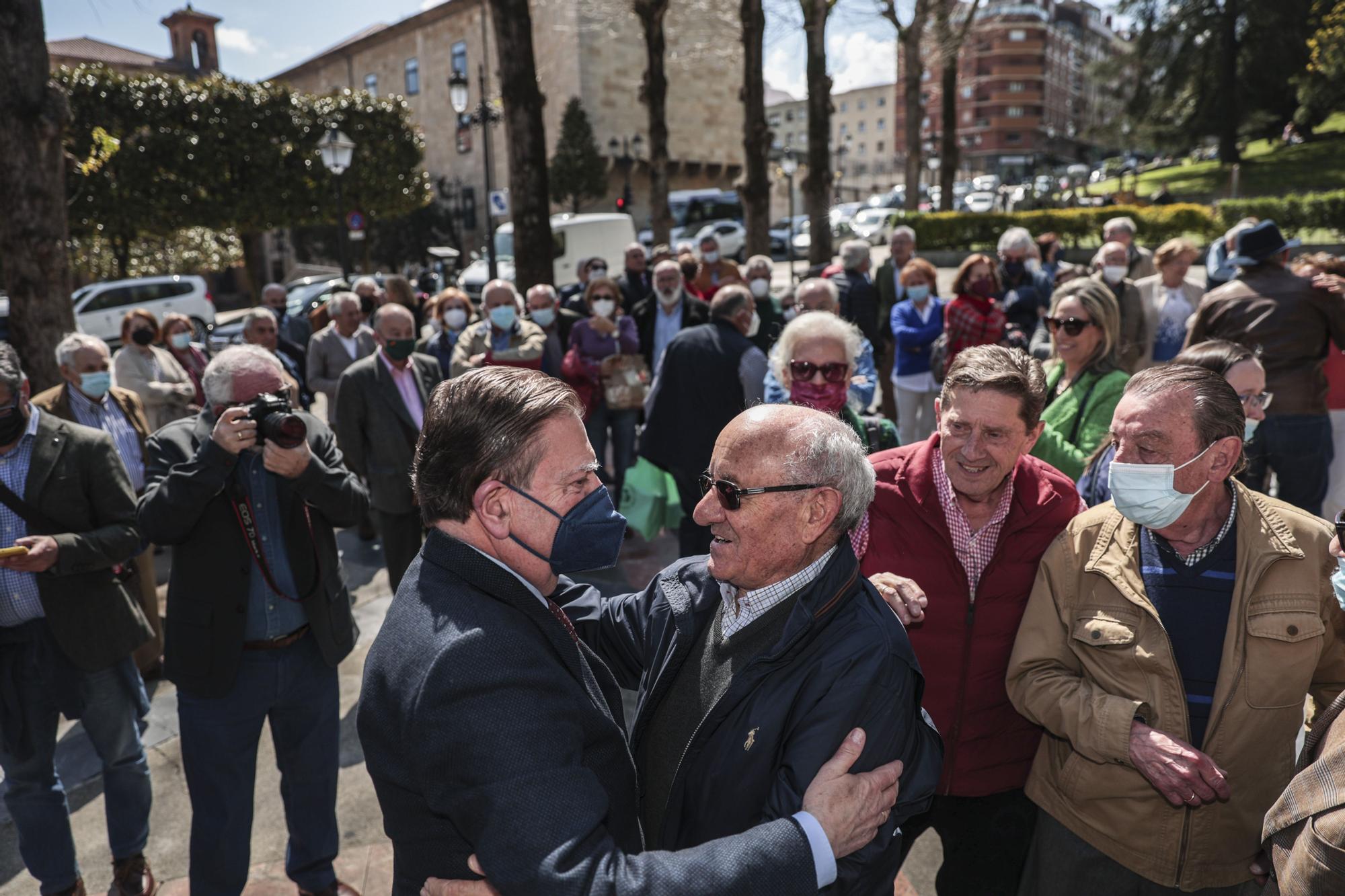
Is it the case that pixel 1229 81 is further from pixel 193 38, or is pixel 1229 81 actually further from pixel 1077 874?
pixel 193 38

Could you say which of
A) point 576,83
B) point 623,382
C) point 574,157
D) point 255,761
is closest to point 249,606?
point 255,761

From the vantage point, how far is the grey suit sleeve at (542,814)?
138 cm

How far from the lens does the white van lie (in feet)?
77.3

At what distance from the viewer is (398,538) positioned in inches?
208

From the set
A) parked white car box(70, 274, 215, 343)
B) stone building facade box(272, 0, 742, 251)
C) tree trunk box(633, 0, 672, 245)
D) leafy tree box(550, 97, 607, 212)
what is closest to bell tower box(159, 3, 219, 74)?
stone building facade box(272, 0, 742, 251)

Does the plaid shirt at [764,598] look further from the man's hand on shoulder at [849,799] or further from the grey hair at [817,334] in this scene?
the grey hair at [817,334]

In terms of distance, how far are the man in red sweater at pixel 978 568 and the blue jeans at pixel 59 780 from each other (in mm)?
2790

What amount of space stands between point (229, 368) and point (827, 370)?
2.23 meters

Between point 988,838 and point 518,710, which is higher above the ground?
point 518,710

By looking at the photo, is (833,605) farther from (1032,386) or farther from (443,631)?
(1032,386)

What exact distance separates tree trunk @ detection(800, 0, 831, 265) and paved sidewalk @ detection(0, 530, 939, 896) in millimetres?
12073

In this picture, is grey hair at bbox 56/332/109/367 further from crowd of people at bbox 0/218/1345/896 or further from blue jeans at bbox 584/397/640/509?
blue jeans at bbox 584/397/640/509

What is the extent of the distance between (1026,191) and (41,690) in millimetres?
30896

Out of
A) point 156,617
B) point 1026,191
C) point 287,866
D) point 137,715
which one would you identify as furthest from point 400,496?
point 1026,191
